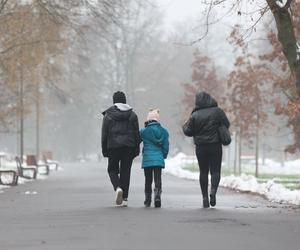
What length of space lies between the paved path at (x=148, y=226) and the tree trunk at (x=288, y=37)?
2.44 meters

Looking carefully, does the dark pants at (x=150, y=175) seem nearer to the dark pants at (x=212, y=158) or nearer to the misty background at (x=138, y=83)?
the dark pants at (x=212, y=158)

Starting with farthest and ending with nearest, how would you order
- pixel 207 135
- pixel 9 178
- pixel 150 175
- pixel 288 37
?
pixel 9 178 < pixel 288 37 < pixel 150 175 < pixel 207 135

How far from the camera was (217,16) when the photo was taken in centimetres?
1769

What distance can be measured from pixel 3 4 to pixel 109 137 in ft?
43.5

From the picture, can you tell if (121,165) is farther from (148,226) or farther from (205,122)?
(148,226)

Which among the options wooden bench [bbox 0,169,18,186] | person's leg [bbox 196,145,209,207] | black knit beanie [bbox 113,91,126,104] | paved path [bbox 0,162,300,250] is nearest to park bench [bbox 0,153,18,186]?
wooden bench [bbox 0,169,18,186]

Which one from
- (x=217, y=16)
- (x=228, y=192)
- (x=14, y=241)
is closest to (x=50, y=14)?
(x=228, y=192)

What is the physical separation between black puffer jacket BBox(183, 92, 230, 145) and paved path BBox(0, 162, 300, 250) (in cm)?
118

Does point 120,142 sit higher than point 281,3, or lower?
lower

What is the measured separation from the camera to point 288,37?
15.7 meters

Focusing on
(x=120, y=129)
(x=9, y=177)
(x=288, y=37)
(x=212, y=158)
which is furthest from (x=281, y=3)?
(x=9, y=177)

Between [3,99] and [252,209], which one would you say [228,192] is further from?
[3,99]

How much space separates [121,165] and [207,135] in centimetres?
156

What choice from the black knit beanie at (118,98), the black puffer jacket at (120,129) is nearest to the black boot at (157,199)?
the black puffer jacket at (120,129)
